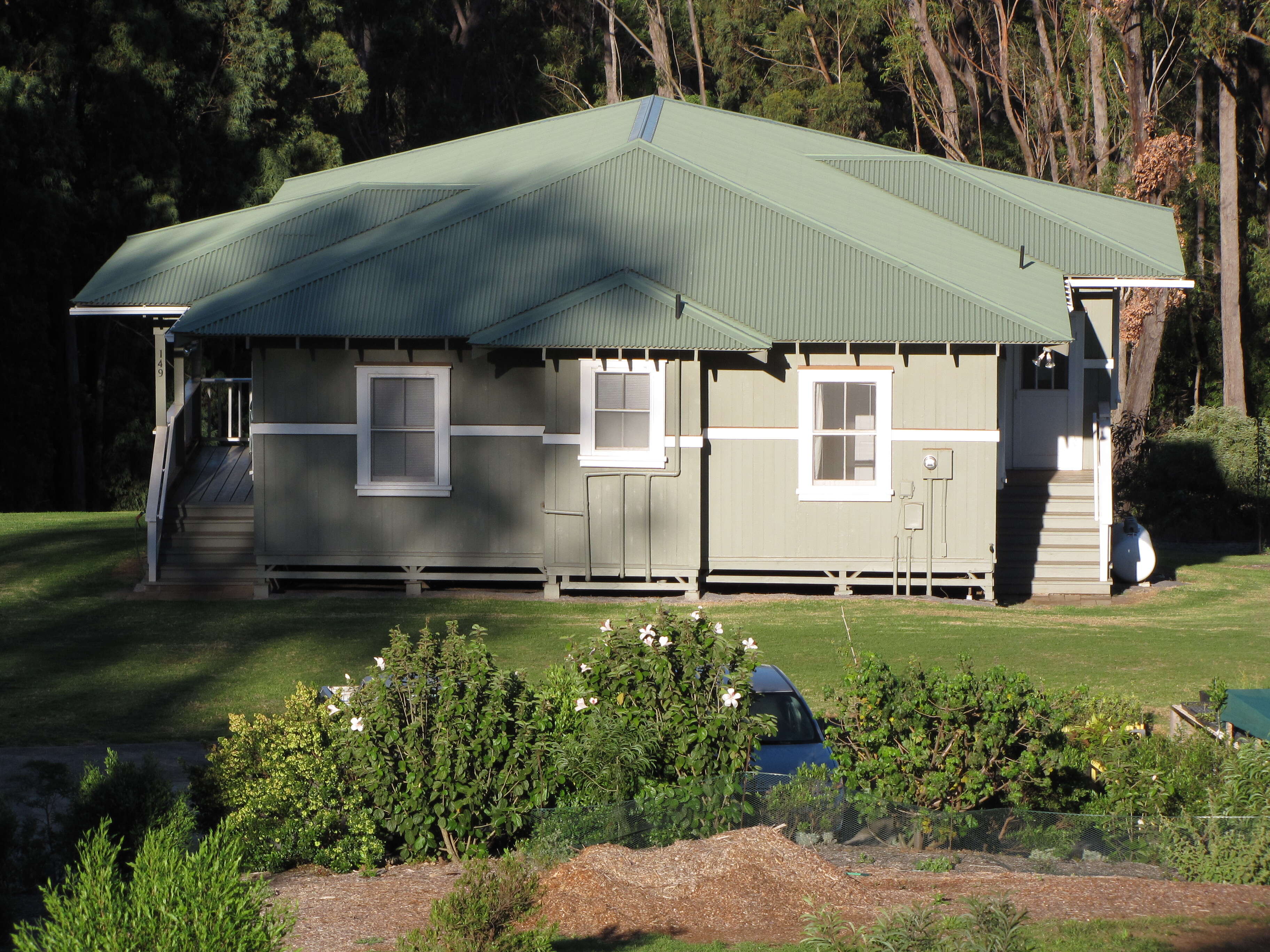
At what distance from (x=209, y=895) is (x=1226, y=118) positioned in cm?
3683

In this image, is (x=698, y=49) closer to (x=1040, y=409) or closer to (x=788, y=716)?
(x=1040, y=409)

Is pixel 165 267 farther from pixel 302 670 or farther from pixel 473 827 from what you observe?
pixel 473 827

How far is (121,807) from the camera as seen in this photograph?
8.07 meters

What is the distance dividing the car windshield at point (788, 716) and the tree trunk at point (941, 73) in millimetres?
30517

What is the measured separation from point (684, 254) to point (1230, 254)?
2267 centimetres

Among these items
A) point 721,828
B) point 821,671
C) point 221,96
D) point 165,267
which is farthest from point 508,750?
point 221,96

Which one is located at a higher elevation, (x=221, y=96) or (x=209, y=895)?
(x=221, y=96)

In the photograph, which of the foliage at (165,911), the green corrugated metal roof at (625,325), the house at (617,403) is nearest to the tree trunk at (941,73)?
the house at (617,403)

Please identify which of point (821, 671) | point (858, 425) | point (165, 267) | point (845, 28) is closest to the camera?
point (821, 671)

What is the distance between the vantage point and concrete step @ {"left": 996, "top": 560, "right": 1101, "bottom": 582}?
732 inches

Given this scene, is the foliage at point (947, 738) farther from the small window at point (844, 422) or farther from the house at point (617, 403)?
the small window at point (844, 422)

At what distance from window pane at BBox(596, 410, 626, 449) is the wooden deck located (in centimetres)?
465

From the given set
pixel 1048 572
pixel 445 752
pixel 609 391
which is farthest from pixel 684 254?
pixel 445 752

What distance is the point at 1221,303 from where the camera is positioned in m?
35.9
